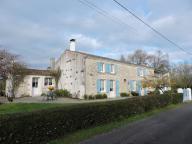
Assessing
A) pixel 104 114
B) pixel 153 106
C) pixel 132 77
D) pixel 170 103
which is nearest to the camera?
pixel 104 114

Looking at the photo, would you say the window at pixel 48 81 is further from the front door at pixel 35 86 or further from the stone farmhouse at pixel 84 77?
the front door at pixel 35 86

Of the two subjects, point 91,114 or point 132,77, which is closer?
point 91,114

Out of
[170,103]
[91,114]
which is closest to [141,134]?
[91,114]

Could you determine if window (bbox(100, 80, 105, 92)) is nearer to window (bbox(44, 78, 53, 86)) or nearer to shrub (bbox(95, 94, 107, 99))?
shrub (bbox(95, 94, 107, 99))

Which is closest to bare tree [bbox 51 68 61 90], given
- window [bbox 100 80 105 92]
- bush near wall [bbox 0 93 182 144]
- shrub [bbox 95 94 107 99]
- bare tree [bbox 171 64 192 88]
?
window [bbox 100 80 105 92]

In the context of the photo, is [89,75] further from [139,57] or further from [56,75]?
[139,57]

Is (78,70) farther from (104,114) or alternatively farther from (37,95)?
(104,114)

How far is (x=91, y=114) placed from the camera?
999cm

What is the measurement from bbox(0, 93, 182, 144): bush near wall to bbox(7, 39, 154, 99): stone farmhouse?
49.2ft

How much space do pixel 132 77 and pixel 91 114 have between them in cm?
2605

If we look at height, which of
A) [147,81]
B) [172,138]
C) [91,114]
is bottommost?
[172,138]

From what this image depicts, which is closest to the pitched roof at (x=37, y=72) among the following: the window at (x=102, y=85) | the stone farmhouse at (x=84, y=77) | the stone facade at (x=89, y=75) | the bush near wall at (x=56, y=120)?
the stone farmhouse at (x=84, y=77)

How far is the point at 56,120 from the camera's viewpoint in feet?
26.0

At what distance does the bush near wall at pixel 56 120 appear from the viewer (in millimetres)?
6324
